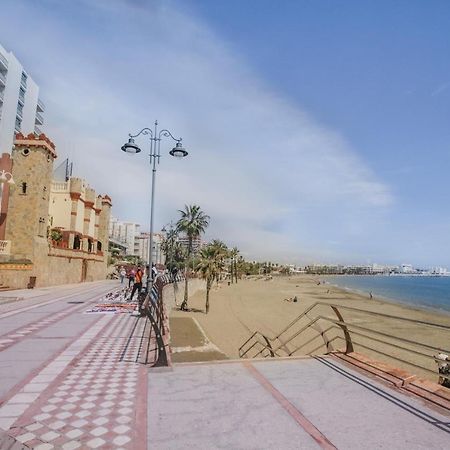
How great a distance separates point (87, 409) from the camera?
15.6 ft

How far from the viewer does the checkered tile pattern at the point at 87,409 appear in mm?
3926

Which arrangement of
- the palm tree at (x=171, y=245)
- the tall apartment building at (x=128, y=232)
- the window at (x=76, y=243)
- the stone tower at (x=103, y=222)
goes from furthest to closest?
the tall apartment building at (x=128, y=232) < the palm tree at (x=171, y=245) < the stone tower at (x=103, y=222) < the window at (x=76, y=243)

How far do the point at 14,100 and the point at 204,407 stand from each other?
217 ft

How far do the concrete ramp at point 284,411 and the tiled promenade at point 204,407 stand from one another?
0.02 metres

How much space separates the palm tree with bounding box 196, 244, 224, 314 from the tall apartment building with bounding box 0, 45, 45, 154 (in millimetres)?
40567

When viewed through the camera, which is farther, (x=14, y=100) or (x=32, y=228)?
(x=14, y=100)

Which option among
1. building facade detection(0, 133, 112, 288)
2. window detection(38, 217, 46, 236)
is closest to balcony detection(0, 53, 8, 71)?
building facade detection(0, 133, 112, 288)

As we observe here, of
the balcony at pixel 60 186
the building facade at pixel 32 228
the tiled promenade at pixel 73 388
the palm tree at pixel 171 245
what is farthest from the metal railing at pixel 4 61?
the tiled promenade at pixel 73 388

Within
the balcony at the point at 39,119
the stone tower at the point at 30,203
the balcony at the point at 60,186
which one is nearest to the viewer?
the stone tower at the point at 30,203

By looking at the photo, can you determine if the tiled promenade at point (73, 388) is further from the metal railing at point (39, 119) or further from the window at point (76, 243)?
the metal railing at point (39, 119)

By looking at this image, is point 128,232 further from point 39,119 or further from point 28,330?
point 28,330

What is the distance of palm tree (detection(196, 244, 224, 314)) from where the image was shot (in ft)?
110

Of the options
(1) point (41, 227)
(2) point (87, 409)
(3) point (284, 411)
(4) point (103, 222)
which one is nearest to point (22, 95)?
(4) point (103, 222)

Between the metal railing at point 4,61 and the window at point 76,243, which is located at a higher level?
the metal railing at point 4,61
